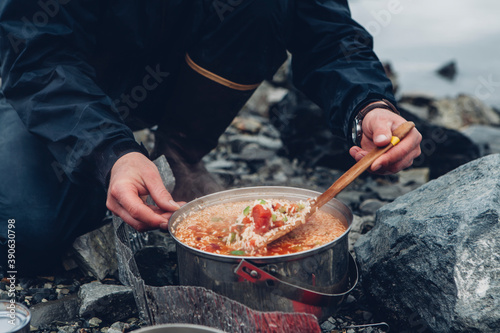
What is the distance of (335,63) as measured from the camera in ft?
9.67

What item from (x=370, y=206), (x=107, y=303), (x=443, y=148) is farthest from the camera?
(x=443, y=148)

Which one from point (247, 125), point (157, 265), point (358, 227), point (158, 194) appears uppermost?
point (158, 194)

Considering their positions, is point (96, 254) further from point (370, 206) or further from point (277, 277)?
point (370, 206)

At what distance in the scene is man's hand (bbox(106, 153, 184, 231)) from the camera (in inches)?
82.3

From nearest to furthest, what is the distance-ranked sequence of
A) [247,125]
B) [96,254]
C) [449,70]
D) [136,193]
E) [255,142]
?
[136,193] < [96,254] < [255,142] < [247,125] < [449,70]

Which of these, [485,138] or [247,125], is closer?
[485,138]

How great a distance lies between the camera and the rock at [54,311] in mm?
2363

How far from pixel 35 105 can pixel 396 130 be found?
1.90 m

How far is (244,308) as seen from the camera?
177 centimetres

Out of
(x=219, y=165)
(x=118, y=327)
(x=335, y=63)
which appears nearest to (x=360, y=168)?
(x=335, y=63)

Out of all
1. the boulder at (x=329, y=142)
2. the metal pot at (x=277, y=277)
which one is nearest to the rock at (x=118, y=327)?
the metal pot at (x=277, y=277)

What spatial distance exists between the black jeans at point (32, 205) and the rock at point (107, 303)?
0.50m

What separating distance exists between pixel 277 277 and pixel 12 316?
1.09 meters

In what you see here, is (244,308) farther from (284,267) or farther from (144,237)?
(144,237)
